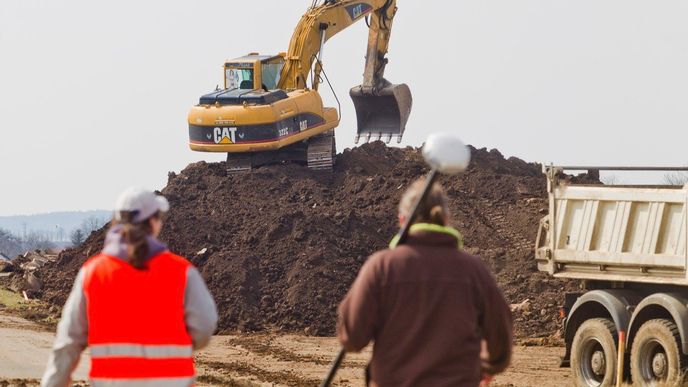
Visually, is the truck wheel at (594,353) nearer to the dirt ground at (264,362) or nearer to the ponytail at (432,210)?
the dirt ground at (264,362)

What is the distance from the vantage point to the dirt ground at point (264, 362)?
16.9 m

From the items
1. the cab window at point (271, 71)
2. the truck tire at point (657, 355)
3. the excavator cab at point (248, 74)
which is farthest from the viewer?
the cab window at point (271, 71)

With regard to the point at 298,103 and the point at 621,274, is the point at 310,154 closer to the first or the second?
the point at 298,103

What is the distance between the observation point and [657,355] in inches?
556

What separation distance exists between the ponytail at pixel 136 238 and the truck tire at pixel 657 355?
8573 millimetres

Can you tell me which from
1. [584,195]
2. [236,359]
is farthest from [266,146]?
[584,195]

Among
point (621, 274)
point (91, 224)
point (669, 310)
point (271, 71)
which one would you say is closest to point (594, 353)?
point (621, 274)

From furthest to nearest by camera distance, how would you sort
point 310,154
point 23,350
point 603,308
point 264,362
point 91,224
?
point 91,224, point 310,154, point 23,350, point 264,362, point 603,308

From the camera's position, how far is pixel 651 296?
14.1 metres

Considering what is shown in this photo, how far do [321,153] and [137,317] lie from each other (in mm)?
29496

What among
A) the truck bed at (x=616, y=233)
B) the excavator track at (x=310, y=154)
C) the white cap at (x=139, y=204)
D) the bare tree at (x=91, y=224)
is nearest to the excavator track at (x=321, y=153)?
the excavator track at (x=310, y=154)

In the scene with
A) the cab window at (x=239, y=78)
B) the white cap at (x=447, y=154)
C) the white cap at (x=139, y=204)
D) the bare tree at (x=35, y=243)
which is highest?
the white cap at (x=447, y=154)

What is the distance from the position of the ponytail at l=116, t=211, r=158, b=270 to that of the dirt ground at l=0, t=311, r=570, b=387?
9.95 meters

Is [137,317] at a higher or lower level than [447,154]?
lower
